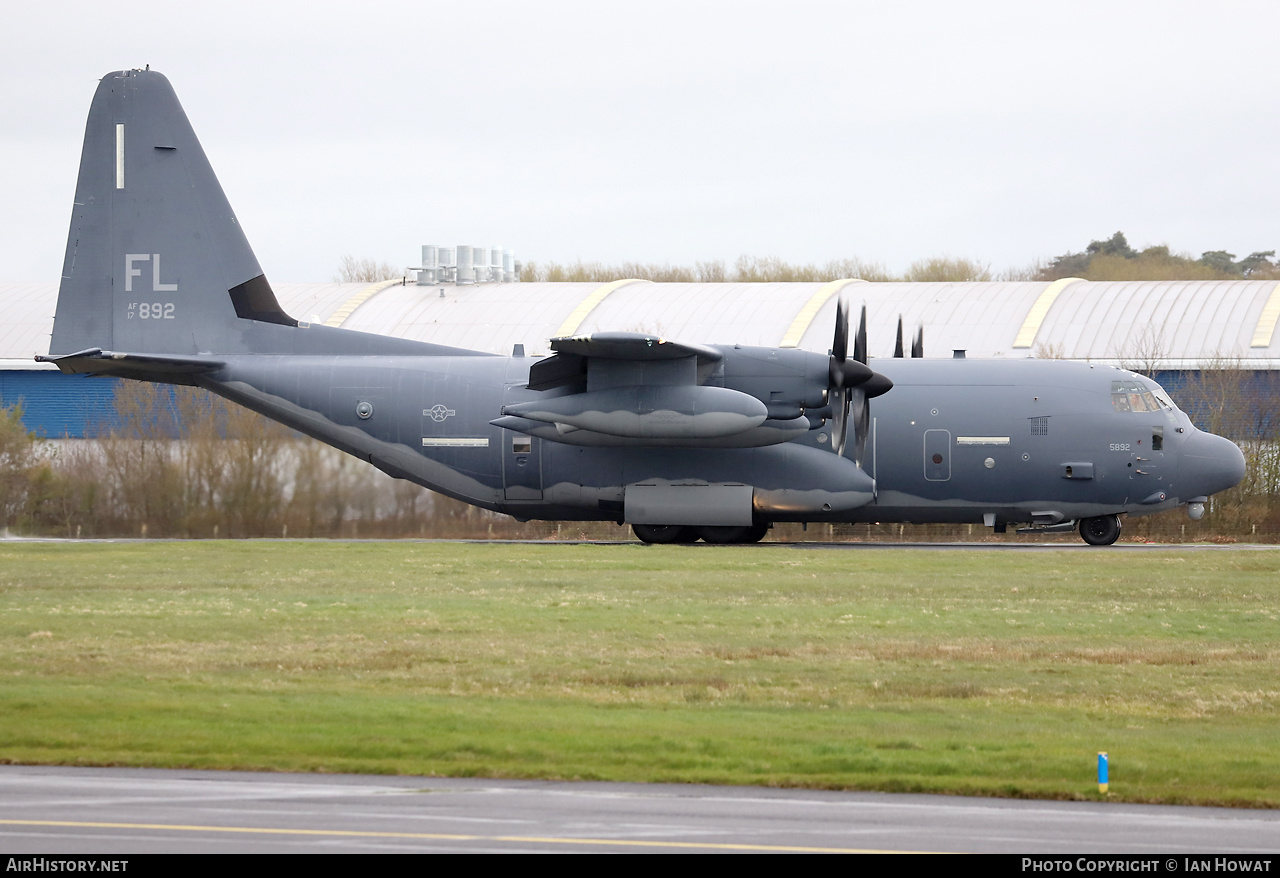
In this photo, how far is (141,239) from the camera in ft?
99.5

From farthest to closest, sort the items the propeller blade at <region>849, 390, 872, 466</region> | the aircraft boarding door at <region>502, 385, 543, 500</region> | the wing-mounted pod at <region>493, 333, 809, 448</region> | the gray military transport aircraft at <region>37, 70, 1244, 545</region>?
the aircraft boarding door at <region>502, 385, 543, 500</region>
the gray military transport aircraft at <region>37, 70, 1244, 545</region>
the propeller blade at <region>849, 390, 872, 466</region>
the wing-mounted pod at <region>493, 333, 809, 448</region>

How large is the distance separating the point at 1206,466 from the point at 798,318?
20484 millimetres

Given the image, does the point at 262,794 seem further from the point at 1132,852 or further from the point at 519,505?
the point at 519,505

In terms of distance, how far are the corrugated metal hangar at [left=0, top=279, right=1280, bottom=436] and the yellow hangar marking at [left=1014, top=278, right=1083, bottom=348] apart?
0.05 meters

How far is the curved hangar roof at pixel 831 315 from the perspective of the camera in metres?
45.8

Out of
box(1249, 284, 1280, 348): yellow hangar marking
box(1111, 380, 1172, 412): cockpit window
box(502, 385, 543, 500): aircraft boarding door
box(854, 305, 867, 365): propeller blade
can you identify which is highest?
box(1249, 284, 1280, 348): yellow hangar marking

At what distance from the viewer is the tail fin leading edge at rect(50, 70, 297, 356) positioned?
30172mm

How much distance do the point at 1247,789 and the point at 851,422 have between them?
1923 centimetres

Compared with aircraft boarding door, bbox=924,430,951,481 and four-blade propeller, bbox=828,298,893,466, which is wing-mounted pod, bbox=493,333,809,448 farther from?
aircraft boarding door, bbox=924,430,951,481

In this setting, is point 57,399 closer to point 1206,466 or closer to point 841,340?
point 841,340

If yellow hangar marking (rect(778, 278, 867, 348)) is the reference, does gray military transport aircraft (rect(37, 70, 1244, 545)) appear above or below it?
below

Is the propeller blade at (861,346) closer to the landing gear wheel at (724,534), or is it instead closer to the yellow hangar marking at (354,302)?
the landing gear wheel at (724,534)

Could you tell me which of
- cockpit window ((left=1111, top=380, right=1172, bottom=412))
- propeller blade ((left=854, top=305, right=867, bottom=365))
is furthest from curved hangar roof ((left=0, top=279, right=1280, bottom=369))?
propeller blade ((left=854, top=305, right=867, bottom=365))
